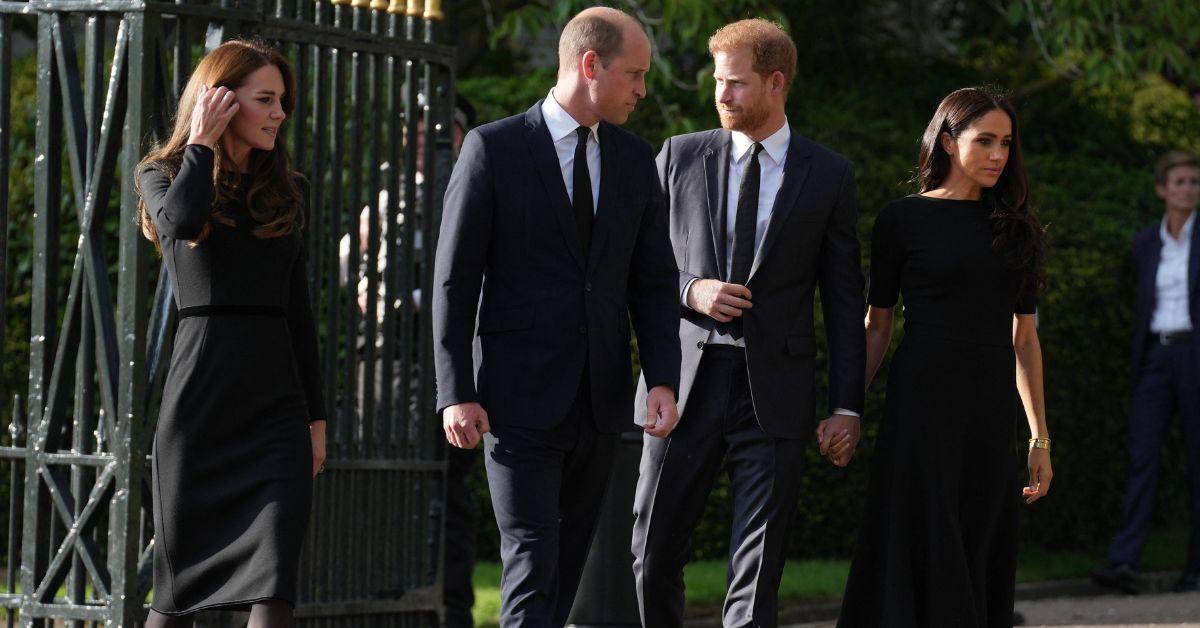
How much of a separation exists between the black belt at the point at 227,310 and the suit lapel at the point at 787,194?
5.36 feet

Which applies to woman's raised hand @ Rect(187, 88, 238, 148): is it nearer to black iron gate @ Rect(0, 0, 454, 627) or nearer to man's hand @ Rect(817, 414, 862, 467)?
black iron gate @ Rect(0, 0, 454, 627)

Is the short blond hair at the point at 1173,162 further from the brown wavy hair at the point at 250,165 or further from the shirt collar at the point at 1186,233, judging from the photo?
the brown wavy hair at the point at 250,165

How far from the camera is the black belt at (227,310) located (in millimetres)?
5496

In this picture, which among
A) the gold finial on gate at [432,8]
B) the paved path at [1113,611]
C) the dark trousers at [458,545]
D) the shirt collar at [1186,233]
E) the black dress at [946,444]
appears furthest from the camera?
the shirt collar at [1186,233]

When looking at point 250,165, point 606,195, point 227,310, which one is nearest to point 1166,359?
point 606,195

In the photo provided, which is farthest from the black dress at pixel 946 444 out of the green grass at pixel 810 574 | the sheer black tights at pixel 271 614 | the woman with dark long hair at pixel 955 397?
the green grass at pixel 810 574

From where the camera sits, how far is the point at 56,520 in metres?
6.91

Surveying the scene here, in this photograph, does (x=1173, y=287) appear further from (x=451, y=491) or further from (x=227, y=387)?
(x=227, y=387)

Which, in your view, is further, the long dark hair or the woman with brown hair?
the long dark hair

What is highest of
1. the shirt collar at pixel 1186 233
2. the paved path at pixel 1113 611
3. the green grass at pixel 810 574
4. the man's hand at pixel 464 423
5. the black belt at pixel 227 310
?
the shirt collar at pixel 1186 233

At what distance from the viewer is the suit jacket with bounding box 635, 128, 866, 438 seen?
20.5ft

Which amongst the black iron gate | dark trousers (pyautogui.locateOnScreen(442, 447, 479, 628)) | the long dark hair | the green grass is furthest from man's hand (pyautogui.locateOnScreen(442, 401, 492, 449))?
the green grass

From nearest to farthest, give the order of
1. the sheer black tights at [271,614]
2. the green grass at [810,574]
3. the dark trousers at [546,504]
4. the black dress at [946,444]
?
the sheer black tights at [271,614]
the dark trousers at [546,504]
the black dress at [946,444]
the green grass at [810,574]

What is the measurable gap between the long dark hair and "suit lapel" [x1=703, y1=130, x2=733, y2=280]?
69 centimetres
